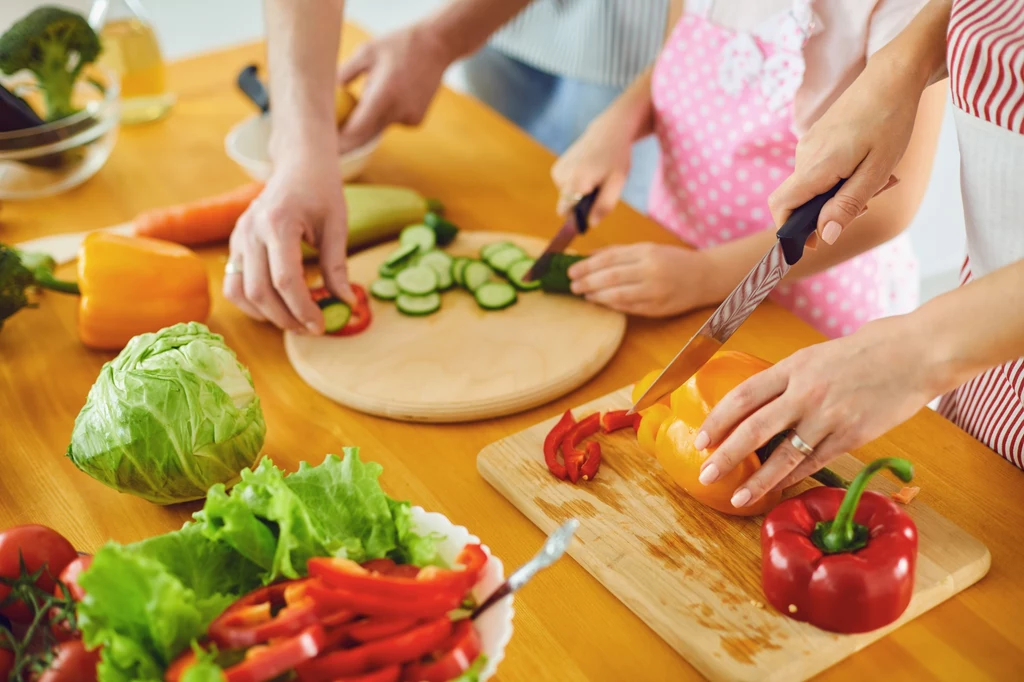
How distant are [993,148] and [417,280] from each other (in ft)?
3.76

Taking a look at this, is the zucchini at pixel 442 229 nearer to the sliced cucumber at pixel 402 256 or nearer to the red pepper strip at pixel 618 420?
the sliced cucumber at pixel 402 256

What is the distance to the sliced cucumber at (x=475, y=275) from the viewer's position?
2059mm

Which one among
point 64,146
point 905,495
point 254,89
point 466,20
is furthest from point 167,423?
point 466,20

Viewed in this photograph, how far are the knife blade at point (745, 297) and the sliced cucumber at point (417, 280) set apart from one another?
2.12 feet

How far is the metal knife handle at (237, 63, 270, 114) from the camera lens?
254 cm


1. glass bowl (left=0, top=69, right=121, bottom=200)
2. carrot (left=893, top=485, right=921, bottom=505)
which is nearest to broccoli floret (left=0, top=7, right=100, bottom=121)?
glass bowl (left=0, top=69, right=121, bottom=200)

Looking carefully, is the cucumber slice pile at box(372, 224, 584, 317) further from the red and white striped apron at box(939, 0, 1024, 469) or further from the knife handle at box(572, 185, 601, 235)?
the red and white striped apron at box(939, 0, 1024, 469)

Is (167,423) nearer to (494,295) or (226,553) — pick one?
(226,553)

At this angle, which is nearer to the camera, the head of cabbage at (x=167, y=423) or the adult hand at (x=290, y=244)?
the head of cabbage at (x=167, y=423)

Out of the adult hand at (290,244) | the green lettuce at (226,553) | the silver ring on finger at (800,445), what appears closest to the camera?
the green lettuce at (226,553)

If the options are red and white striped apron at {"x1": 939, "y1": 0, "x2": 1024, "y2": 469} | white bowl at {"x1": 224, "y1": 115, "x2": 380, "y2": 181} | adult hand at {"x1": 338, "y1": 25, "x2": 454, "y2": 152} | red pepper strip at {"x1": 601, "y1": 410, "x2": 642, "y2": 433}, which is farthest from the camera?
adult hand at {"x1": 338, "y1": 25, "x2": 454, "y2": 152}

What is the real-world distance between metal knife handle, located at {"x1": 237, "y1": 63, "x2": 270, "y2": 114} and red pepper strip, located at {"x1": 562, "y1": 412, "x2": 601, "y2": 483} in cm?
142

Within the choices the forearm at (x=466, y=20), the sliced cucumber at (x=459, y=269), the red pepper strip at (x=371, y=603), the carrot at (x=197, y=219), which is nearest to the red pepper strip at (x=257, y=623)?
the red pepper strip at (x=371, y=603)

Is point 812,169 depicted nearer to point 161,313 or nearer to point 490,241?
point 490,241
